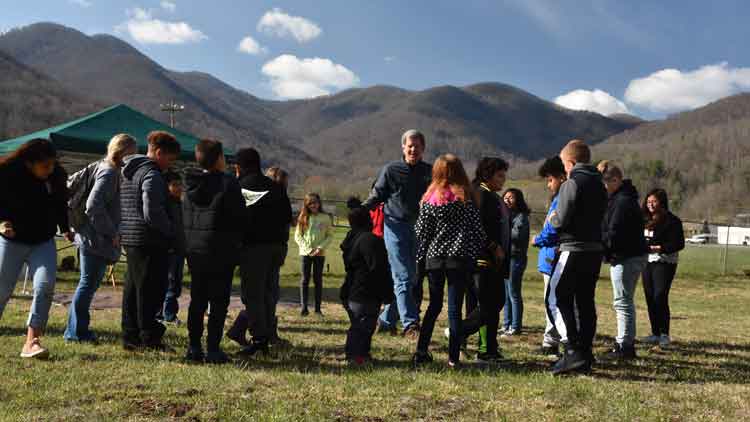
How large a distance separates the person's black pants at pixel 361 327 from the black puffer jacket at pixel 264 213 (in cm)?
95

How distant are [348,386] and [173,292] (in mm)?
3956

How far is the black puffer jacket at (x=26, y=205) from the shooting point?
15.5ft

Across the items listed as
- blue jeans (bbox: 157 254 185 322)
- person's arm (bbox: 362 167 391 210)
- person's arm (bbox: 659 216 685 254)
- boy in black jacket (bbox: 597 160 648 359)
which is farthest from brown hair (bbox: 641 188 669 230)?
blue jeans (bbox: 157 254 185 322)

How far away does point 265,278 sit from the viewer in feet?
18.1

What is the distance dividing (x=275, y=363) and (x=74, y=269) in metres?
10.1

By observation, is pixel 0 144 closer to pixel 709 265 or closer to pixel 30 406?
pixel 30 406

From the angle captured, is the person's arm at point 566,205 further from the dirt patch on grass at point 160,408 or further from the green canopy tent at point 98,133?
the green canopy tent at point 98,133

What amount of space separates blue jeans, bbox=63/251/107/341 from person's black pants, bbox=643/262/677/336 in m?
5.64

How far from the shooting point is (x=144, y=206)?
16.5 feet

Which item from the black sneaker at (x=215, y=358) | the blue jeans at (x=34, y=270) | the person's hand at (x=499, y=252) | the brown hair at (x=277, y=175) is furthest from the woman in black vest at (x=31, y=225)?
the person's hand at (x=499, y=252)

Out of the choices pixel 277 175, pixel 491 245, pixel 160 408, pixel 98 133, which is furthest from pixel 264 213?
pixel 98 133

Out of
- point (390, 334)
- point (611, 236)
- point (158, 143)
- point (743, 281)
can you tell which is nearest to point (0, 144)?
point (158, 143)

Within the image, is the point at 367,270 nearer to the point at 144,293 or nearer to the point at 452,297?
the point at 452,297

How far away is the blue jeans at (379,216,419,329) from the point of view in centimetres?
629
